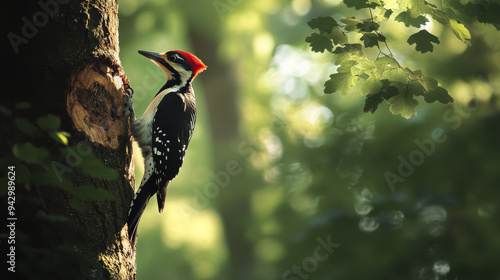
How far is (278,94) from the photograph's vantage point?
11.6 meters

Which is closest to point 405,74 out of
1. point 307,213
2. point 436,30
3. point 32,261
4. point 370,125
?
point 32,261

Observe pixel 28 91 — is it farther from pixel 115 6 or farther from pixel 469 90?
pixel 469 90

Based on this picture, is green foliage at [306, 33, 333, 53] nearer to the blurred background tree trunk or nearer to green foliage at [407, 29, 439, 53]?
green foliage at [407, 29, 439, 53]
